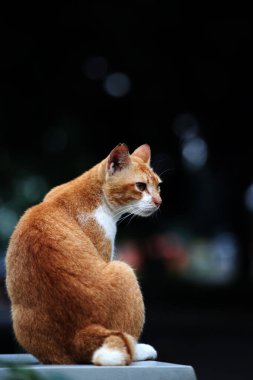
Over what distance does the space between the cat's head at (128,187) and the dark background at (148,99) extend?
13649mm

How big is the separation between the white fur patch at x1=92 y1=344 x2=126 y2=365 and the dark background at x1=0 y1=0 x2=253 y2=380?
1427cm

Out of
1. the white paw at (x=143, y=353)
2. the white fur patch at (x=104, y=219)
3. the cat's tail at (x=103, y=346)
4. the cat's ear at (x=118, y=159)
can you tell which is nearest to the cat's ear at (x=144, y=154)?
the cat's ear at (x=118, y=159)

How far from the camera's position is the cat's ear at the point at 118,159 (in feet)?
17.8

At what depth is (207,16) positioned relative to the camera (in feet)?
74.6

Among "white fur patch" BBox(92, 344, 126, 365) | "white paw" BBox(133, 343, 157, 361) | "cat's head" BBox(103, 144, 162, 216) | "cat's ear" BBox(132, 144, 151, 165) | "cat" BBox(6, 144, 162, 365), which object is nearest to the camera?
"white fur patch" BBox(92, 344, 126, 365)

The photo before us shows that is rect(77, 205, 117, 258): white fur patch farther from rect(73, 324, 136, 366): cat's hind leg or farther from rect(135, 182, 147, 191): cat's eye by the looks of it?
rect(73, 324, 136, 366): cat's hind leg

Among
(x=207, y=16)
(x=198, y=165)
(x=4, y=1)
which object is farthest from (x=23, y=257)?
(x=198, y=165)

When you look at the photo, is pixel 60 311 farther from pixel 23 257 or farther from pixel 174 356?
pixel 174 356

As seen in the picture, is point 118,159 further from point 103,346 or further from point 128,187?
point 103,346

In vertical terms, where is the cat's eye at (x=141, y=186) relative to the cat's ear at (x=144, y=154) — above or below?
below

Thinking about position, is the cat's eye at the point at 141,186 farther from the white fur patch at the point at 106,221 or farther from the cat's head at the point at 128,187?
the white fur patch at the point at 106,221

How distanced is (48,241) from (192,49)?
1921 cm

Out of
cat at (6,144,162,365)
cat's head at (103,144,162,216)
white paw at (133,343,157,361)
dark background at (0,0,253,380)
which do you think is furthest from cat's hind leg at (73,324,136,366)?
dark background at (0,0,253,380)

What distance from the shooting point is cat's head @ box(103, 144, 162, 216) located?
18.1 ft
